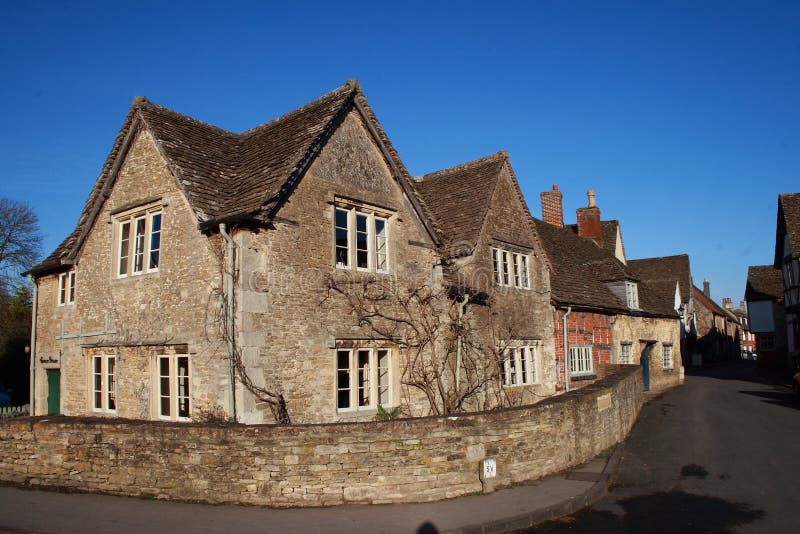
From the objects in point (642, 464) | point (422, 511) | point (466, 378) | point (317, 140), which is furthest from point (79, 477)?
point (642, 464)

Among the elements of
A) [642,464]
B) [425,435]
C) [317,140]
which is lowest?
[642,464]

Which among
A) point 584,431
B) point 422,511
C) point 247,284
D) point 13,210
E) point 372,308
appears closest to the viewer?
point 422,511

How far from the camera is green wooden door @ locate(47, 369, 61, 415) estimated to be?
59.8 ft

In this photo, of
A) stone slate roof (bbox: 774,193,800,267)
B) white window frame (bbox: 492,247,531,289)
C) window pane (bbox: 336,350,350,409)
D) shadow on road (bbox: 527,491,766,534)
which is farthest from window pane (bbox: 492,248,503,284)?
stone slate roof (bbox: 774,193,800,267)

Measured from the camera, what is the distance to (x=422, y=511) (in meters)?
9.12

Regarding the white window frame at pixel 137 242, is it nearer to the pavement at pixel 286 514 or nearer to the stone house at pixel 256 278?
the stone house at pixel 256 278

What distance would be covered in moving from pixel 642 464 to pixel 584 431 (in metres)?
1.67

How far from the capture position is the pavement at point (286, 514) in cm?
833

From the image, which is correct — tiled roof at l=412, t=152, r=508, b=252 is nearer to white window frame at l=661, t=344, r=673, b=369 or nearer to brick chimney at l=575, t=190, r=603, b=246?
brick chimney at l=575, t=190, r=603, b=246

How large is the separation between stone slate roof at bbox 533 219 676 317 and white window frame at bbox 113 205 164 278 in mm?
13656

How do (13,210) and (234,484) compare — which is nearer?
(234,484)

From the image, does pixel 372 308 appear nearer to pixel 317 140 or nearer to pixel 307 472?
pixel 317 140

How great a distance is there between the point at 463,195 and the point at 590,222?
1649 centimetres

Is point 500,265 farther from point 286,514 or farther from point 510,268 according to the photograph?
point 286,514
